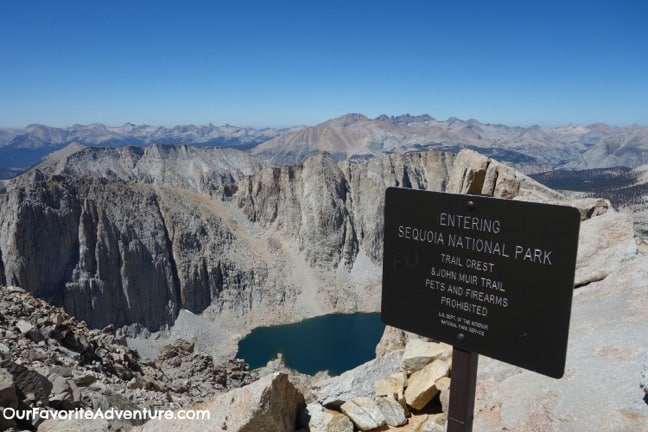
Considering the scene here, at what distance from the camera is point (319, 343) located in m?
82.4

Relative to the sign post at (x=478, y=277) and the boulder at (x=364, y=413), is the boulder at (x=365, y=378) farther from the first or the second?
the sign post at (x=478, y=277)

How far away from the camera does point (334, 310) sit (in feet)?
323

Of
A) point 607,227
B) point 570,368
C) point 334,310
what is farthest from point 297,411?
point 334,310

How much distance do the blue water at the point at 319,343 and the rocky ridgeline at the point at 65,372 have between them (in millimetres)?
48419

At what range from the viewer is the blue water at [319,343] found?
7369 centimetres

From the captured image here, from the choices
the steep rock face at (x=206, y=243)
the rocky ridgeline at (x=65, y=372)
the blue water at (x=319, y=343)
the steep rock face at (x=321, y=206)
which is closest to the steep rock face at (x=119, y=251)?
the steep rock face at (x=206, y=243)

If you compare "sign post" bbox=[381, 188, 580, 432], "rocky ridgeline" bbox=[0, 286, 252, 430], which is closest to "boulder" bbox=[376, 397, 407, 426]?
"sign post" bbox=[381, 188, 580, 432]

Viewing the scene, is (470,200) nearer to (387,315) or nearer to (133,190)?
(387,315)

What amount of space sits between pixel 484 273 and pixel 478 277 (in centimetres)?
8

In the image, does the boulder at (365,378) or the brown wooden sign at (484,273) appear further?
the boulder at (365,378)

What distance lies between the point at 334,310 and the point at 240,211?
34.2 m

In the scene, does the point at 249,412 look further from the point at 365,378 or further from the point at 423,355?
the point at 365,378

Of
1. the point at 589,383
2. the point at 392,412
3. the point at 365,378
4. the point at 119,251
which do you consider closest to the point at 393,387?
the point at 392,412

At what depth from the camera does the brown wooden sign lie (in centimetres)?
443
